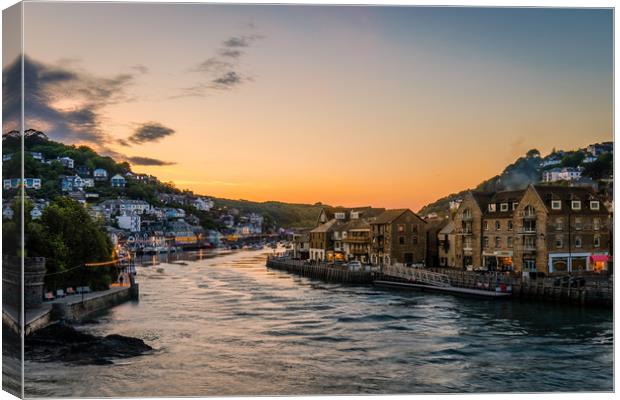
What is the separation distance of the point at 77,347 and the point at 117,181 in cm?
577

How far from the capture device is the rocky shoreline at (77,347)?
16.9m

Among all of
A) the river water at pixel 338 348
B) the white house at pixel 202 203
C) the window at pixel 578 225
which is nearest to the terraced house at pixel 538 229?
the window at pixel 578 225

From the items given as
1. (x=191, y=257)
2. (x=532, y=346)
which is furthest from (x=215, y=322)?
(x=191, y=257)

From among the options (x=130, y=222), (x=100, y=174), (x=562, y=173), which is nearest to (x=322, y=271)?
(x=130, y=222)

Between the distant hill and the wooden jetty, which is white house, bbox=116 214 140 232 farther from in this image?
the distant hill

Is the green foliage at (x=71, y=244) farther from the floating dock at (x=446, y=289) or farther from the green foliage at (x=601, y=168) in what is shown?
the green foliage at (x=601, y=168)

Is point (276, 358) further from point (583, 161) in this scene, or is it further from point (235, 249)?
point (235, 249)

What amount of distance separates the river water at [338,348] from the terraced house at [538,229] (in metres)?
3.97

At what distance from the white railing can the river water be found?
441 centimetres

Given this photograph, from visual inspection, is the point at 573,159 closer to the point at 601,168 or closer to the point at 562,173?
the point at 601,168

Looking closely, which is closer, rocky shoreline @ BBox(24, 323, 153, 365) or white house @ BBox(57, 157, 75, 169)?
rocky shoreline @ BBox(24, 323, 153, 365)

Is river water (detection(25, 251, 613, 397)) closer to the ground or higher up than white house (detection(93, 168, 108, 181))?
closer to the ground

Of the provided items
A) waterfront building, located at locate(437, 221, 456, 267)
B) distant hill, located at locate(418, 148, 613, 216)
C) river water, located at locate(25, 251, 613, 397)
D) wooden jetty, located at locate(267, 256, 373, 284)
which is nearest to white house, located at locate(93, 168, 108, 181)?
river water, located at locate(25, 251, 613, 397)

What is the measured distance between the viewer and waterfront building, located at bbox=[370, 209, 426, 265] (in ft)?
141
